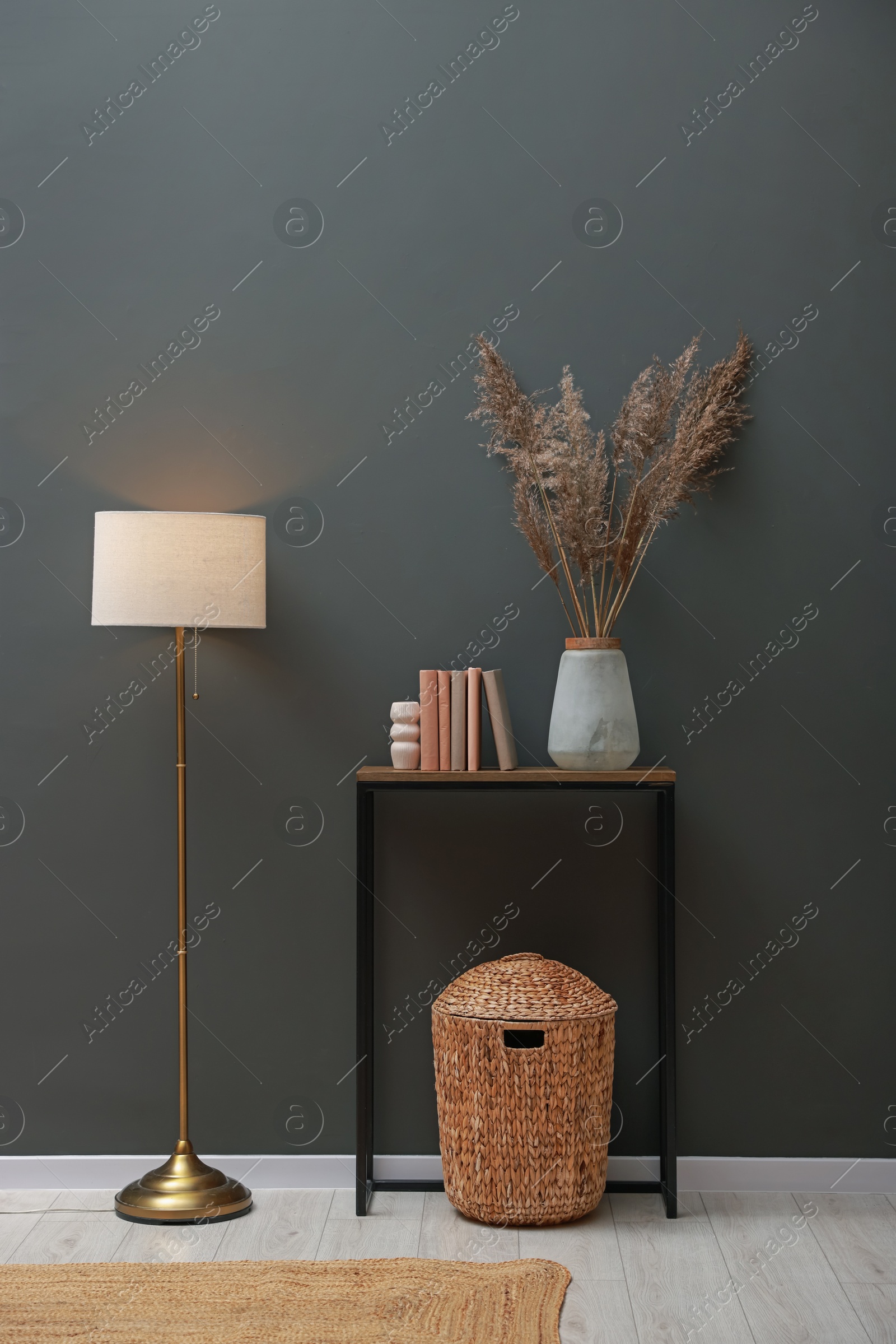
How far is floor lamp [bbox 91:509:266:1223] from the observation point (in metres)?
2.49

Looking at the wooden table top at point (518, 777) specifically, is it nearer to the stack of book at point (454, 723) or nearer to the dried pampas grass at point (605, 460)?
the stack of book at point (454, 723)

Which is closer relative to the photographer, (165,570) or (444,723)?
(165,570)

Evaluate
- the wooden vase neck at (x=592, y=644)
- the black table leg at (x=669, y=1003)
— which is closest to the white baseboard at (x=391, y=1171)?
the black table leg at (x=669, y=1003)

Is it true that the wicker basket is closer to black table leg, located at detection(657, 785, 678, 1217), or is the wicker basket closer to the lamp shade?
black table leg, located at detection(657, 785, 678, 1217)

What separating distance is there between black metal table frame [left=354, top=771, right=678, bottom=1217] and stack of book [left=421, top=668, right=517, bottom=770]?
54mm

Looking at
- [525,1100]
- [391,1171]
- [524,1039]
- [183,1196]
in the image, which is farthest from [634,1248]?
[183,1196]

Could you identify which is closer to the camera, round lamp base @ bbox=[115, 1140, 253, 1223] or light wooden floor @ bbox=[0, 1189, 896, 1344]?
light wooden floor @ bbox=[0, 1189, 896, 1344]

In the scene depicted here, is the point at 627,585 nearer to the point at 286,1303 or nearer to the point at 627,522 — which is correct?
the point at 627,522

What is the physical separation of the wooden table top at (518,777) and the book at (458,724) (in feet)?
0.08

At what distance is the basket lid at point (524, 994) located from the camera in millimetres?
2545

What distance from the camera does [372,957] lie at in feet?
8.86

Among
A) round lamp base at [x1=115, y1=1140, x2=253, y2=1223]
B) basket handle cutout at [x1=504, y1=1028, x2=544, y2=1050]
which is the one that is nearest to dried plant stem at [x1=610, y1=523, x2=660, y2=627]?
basket handle cutout at [x1=504, y1=1028, x2=544, y2=1050]

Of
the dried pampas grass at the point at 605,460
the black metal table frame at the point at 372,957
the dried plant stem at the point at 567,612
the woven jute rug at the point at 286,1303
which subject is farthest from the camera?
the dried plant stem at the point at 567,612

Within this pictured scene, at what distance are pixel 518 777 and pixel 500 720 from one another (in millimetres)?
149
